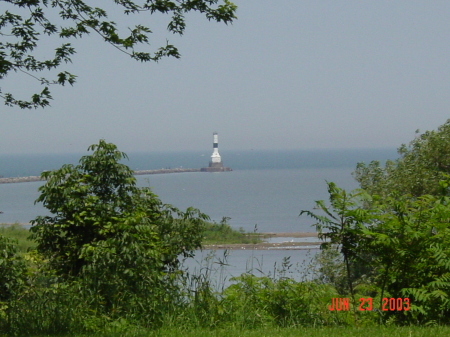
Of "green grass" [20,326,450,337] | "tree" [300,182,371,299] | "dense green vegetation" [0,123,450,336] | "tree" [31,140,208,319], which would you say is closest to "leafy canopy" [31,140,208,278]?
"tree" [31,140,208,319]

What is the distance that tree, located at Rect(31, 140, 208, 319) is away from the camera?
20.5ft

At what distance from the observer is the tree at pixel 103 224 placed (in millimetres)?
6254

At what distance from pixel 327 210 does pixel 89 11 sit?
3.17 m

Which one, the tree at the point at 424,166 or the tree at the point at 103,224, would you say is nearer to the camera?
the tree at the point at 103,224

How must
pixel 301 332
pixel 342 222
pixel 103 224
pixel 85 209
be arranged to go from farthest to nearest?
1. pixel 85 209
2. pixel 103 224
3. pixel 342 222
4. pixel 301 332

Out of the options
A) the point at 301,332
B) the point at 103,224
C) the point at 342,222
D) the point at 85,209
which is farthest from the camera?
the point at 85,209

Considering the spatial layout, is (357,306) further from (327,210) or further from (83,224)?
(83,224)

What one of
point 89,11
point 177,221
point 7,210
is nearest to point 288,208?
point 7,210

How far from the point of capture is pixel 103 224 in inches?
307
